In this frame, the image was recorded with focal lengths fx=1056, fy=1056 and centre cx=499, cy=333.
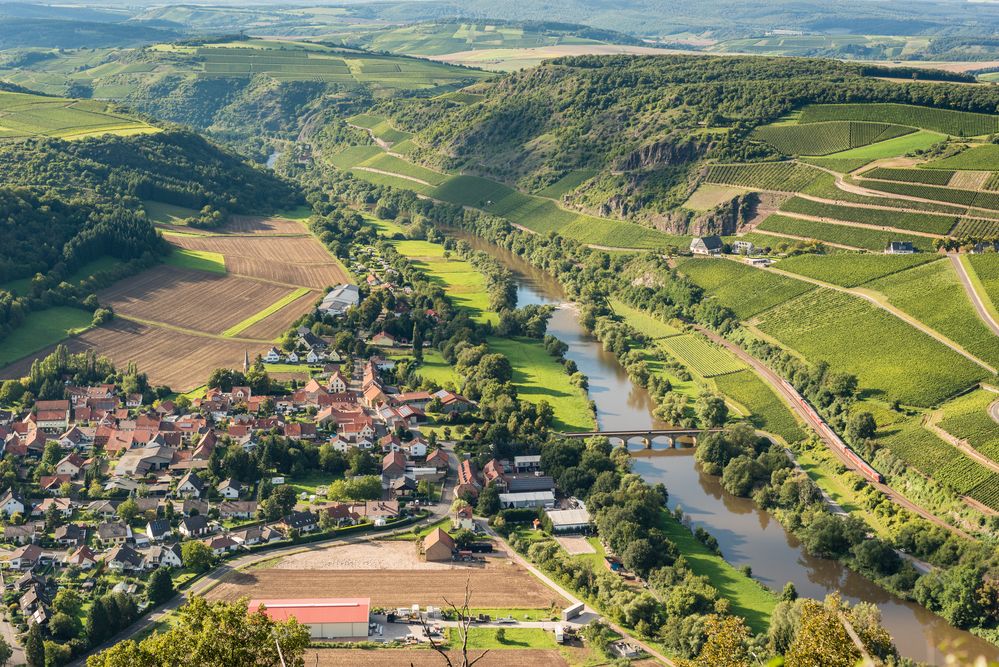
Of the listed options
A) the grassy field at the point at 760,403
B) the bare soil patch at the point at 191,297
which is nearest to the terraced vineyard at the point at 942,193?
the grassy field at the point at 760,403

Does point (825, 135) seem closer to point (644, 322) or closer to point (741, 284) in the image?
point (741, 284)

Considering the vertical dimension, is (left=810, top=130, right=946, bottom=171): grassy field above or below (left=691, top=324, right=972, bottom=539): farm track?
above

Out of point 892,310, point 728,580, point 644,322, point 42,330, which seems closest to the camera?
point 728,580

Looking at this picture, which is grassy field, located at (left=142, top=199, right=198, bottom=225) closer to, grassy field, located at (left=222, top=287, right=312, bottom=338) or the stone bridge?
grassy field, located at (left=222, top=287, right=312, bottom=338)

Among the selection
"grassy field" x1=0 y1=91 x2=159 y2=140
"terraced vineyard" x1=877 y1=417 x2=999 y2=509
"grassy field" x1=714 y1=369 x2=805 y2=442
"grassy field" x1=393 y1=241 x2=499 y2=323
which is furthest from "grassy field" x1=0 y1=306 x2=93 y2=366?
"terraced vineyard" x1=877 y1=417 x2=999 y2=509

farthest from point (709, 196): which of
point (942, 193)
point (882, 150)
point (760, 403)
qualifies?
point (760, 403)

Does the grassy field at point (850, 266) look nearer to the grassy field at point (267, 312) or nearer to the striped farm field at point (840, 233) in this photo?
the striped farm field at point (840, 233)
